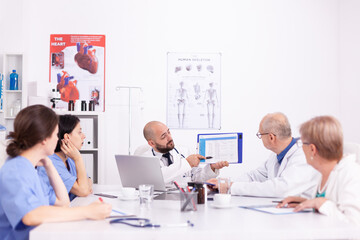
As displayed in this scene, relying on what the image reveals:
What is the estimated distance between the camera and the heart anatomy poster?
4.61 meters

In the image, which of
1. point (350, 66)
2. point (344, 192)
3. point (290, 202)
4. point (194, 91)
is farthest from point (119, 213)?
point (350, 66)

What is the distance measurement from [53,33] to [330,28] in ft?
10.7

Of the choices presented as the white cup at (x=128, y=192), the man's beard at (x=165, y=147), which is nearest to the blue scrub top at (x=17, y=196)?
the white cup at (x=128, y=192)

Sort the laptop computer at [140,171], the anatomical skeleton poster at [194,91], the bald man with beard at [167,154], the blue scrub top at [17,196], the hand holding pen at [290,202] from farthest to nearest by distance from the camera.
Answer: the anatomical skeleton poster at [194,91]
the bald man with beard at [167,154]
the laptop computer at [140,171]
the hand holding pen at [290,202]
the blue scrub top at [17,196]

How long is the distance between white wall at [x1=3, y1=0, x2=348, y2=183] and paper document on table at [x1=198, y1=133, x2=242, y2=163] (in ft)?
5.78

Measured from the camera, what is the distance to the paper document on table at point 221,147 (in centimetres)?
276

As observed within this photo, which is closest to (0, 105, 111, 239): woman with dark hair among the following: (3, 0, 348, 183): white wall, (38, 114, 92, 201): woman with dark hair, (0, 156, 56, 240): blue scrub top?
(0, 156, 56, 240): blue scrub top

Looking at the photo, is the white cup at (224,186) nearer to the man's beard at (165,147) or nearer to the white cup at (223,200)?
the white cup at (223,200)

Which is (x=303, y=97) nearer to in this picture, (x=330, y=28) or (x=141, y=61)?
(x=330, y=28)

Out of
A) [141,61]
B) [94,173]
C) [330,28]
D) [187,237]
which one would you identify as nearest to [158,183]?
[187,237]

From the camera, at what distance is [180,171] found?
2.88 metres

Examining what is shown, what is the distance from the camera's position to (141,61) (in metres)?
4.65

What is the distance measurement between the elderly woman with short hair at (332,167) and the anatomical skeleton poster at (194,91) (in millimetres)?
2844

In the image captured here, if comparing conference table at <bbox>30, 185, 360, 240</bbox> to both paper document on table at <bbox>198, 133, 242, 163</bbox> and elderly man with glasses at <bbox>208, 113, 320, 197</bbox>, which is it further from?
paper document on table at <bbox>198, 133, 242, 163</bbox>
